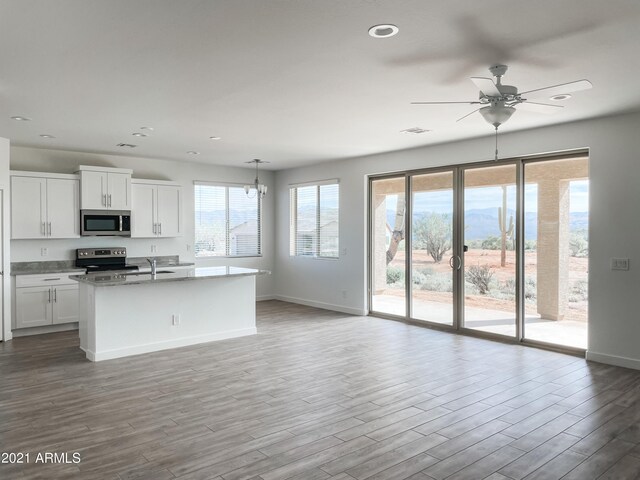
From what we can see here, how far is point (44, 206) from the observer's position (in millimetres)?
6656

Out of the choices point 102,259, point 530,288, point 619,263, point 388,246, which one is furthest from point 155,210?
point 619,263

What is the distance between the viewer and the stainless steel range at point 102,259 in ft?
23.3

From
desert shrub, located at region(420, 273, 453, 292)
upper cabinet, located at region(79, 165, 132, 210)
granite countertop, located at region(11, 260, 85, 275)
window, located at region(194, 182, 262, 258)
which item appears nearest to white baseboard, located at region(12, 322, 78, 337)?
granite countertop, located at region(11, 260, 85, 275)

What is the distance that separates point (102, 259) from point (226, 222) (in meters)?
2.38

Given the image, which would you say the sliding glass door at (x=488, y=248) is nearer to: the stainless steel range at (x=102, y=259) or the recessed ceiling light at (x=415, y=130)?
the recessed ceiling light at (x=415, y=130)

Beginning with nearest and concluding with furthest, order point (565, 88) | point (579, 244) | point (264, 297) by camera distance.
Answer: point (565, 88), point (579, 244), point (264, 297)

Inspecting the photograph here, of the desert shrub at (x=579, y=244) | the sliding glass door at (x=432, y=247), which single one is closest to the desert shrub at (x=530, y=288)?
the desert shrub at (x=579, y=244)

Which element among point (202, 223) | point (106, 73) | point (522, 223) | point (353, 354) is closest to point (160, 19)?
point (106, 73)

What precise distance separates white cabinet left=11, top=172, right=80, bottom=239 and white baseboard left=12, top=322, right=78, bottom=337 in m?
1.26

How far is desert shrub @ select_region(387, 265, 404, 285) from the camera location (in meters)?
7.31

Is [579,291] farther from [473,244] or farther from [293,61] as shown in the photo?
[293,61]

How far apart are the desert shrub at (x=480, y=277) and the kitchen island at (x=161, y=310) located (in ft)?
9.57

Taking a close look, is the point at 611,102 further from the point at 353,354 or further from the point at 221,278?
the point at 221,278

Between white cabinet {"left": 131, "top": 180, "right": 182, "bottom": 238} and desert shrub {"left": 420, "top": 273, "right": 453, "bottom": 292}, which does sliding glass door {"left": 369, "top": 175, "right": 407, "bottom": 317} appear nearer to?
desert shrub {"left": 420, "top": 273, "right": 453, "bottom": 292}
